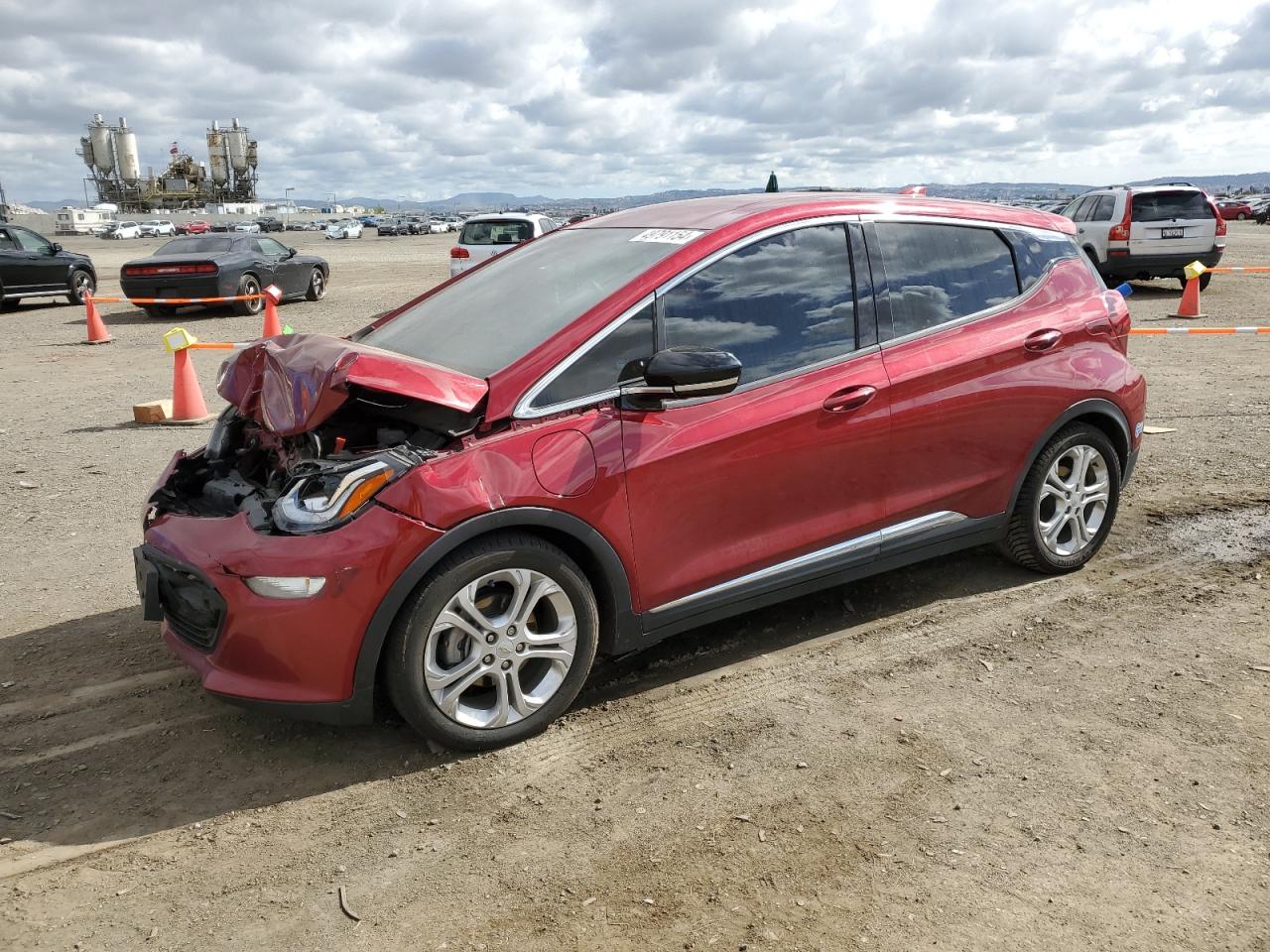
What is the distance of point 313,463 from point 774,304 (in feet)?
5.75

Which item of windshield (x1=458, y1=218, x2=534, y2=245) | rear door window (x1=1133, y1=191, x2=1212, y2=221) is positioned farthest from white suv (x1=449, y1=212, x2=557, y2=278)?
rear door window (x1=1133, y1=191, x2=1212, y2=221)

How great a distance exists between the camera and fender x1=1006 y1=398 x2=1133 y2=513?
4.59 metres

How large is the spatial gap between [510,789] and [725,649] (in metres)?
1.27

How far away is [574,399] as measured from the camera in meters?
3.46

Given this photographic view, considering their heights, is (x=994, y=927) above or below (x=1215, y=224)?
below

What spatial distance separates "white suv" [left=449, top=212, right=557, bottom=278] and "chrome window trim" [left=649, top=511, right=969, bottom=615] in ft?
52.3

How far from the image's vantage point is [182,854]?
9.77 ft

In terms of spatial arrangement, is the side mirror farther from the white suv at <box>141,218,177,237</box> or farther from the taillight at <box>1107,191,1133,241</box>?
the white suv at <box>141,218,177,237</box>

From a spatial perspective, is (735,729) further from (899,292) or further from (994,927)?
(899,292)

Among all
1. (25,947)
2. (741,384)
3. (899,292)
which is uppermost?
(899,292)

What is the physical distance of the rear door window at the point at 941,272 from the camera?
4.21 m

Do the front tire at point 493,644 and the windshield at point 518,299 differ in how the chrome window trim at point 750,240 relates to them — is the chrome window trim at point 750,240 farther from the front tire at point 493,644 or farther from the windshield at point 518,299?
the front tire at point 493,644

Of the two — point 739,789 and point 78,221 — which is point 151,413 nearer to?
point 739,789

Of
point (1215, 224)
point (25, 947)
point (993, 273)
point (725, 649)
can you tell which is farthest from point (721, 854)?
point (1215, 224)
